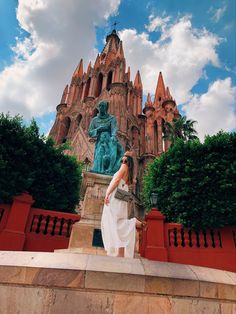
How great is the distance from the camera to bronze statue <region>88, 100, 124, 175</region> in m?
7.48

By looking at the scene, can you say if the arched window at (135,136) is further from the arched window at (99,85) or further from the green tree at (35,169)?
the green tree at (35,169)

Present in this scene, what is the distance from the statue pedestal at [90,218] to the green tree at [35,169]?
210 centimetres

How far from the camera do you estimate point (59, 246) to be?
6531 millimetres

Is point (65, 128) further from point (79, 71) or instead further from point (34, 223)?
point (34, 223)

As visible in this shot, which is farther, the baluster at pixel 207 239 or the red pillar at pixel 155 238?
the baluster at pixel 207 239

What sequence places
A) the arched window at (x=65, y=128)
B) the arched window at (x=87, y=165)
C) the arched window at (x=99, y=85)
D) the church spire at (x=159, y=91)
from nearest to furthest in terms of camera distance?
the arched window at (x=87, y=165) < the arched window at (x=65, y=128) < the arched window at (x=99, y=85) < the church spire at (x=159, y=91)

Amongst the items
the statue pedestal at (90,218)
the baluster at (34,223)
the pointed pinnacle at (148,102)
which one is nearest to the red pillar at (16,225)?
the baluster at (34,223)

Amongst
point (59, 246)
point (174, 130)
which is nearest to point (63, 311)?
point (59, 246)

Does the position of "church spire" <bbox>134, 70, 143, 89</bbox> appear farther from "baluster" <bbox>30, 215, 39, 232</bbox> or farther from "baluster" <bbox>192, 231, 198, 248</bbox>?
"baluster" <bbox>30, 215, 39, 232</bbox>

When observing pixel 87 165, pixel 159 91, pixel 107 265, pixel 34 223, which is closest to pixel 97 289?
pixel 107 265

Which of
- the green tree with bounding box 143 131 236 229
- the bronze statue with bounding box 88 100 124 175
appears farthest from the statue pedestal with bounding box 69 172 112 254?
the green tree with bounding box 143 131 236 229

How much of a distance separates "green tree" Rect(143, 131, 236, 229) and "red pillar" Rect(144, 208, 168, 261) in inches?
35.4

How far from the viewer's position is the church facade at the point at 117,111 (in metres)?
28.3

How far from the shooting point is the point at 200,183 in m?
7.44
